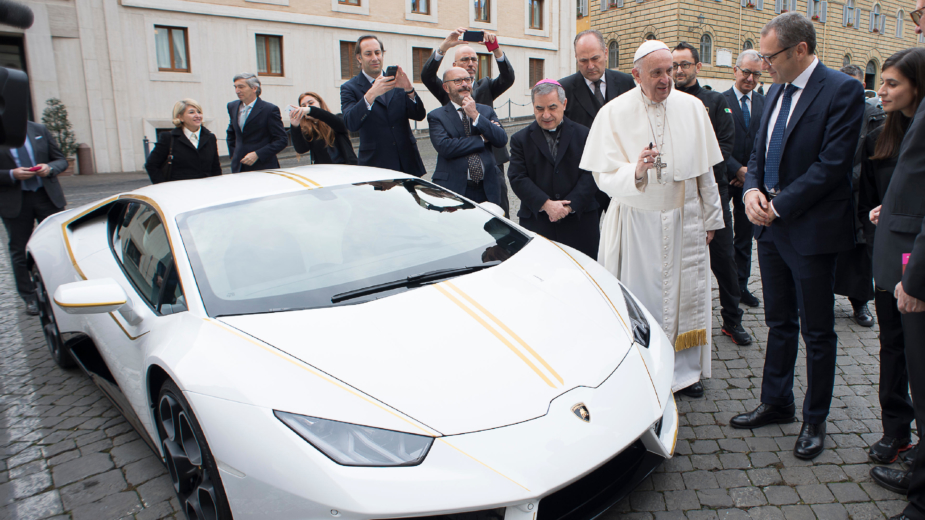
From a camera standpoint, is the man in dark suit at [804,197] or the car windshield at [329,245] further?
the man in dark suit at [804,197]

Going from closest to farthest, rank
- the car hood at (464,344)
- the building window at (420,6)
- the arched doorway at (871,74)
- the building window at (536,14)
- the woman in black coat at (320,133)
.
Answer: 1. the car hood at (464,344)
2. the woman in black coat at (320,133)
3. the building window at (420,6)
4. the building window at (536,14)
5. the arched doorway at (871,74)

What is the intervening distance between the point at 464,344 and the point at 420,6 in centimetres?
2602

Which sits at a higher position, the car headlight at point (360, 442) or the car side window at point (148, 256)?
the car side window at point (148, 256)

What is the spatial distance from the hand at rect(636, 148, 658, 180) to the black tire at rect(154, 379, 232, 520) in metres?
2.36

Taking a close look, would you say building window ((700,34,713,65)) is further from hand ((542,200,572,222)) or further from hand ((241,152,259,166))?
hand ((542,200,572,222))

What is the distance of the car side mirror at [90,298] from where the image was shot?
2.51 m

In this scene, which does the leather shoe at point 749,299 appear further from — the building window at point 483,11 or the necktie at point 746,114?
the building window at point 483,11

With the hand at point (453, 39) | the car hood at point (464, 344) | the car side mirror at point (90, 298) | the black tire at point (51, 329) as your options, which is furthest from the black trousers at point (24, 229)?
the car hood at point (464, 344)

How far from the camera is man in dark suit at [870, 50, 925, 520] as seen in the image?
211 centimetres

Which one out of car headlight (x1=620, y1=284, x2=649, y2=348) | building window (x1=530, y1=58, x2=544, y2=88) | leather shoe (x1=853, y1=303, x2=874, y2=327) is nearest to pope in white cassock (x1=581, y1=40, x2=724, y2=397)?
car headlight (x1=620, y1=284, x2=649, y2=348)

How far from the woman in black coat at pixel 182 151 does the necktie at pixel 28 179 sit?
36.9 inches

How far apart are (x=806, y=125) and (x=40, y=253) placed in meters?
4.46

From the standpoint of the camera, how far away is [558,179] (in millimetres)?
4027

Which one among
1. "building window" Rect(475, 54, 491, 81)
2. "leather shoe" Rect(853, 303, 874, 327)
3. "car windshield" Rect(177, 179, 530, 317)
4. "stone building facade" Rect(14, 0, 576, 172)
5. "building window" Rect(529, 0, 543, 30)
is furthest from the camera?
"building window" Rect(529, 0, 543, 30)
